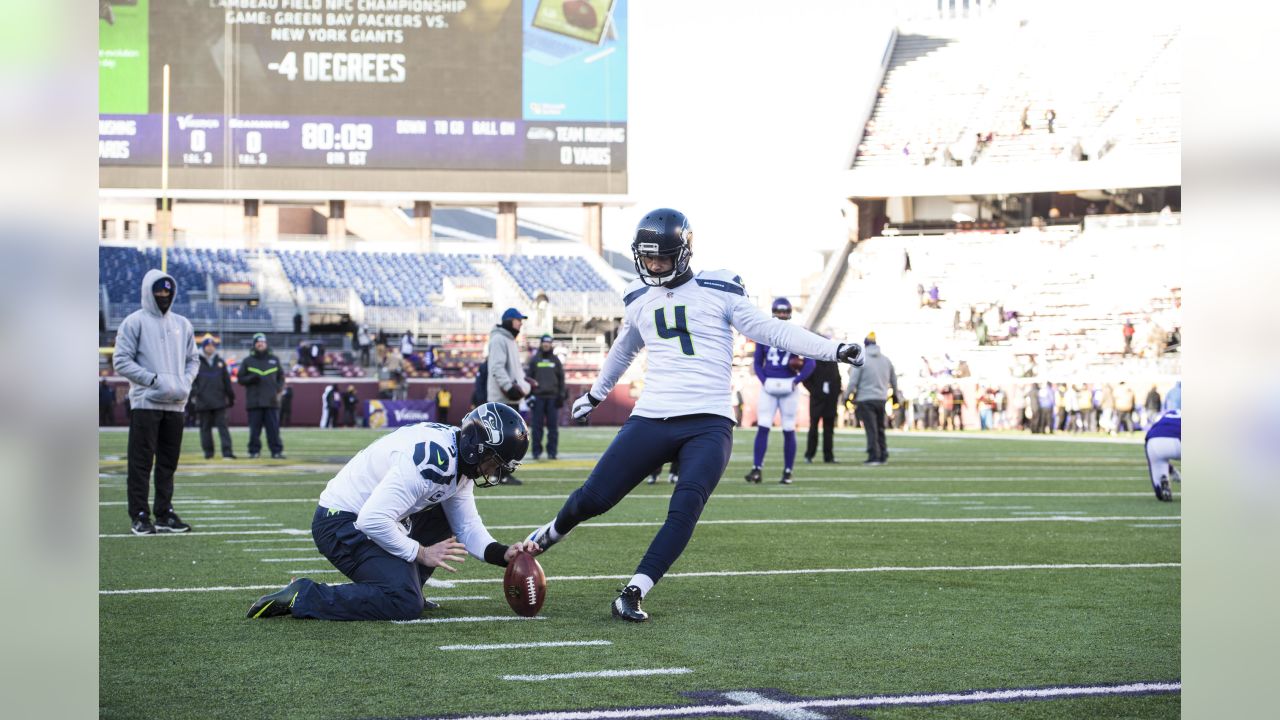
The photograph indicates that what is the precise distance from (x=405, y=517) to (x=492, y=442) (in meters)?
0.57

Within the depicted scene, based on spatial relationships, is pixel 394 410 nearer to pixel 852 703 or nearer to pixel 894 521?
pixel 894 521

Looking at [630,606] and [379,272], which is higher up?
[379,272]

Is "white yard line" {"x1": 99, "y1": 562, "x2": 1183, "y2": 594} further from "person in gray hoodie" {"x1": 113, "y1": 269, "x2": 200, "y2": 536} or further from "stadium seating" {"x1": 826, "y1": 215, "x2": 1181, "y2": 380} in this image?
"stadium seating" {"x1": 826, "y1": 215, "x2": 1181, "y2": 380}

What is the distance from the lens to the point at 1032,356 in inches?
1391

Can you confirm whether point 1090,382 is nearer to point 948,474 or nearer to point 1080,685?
point 948,474

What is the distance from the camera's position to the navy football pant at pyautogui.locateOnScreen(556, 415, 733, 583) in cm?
633

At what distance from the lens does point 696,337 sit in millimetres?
6605

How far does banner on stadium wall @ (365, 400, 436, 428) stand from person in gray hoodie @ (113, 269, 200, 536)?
24852 mm

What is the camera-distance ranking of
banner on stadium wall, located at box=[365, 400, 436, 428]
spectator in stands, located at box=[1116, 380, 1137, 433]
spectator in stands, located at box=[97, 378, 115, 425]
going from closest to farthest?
spectator in stands, located at box=[1116, 380, 1137, 433] < spectator in stands, located at box=[97, 378, 115, 425] < banner on stadium wall, located at box=[365, 400, 436, 428]

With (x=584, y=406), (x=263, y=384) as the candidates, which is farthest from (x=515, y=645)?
(x=263, y=384)

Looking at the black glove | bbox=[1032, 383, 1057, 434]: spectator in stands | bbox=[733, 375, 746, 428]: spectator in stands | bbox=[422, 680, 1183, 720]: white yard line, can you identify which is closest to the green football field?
bbox=[422, 680, 1183, 720]: white yard line

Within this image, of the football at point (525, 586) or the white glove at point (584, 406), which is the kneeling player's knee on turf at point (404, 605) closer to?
the football at point (525, 586)
